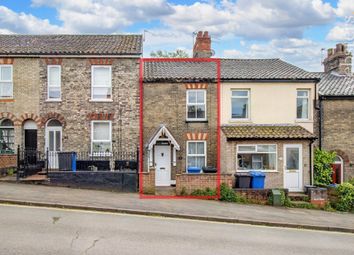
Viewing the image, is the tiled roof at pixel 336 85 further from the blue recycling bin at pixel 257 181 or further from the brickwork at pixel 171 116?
the brickwork at pixel 171 116

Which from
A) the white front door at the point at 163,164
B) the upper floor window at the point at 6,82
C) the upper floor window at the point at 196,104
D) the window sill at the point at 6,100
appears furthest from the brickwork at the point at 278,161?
the upper floor window at the point at 6,82

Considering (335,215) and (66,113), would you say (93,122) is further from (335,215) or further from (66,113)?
(335,215)

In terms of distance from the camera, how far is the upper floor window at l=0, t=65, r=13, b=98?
22.2 m

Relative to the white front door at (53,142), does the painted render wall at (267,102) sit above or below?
above

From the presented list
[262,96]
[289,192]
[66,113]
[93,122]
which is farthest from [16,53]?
[289,192]

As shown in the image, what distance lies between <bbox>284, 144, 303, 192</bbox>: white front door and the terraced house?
26.4 ft

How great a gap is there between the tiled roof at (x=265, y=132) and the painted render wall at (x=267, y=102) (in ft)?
1.53

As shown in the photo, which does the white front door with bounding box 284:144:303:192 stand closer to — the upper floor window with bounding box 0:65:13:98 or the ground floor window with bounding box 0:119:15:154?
the ground floor window with bounding box 0:119:15:154

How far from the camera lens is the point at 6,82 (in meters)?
22.2

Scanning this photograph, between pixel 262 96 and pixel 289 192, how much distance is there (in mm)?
5465

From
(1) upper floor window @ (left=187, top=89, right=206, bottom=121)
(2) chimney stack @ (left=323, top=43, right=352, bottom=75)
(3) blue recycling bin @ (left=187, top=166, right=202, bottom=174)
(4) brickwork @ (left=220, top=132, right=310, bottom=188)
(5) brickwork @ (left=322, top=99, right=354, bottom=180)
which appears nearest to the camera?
(4) brickwork @ (left=220, top=132, right=310, bottom=188)

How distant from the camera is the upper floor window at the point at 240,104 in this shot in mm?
22422

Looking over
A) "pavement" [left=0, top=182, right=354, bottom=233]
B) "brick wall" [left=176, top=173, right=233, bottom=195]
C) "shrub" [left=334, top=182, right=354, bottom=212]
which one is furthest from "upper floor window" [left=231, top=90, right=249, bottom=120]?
"pavement" [left=0, top=182, right=354, bottom=233]

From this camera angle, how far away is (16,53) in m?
21.9
